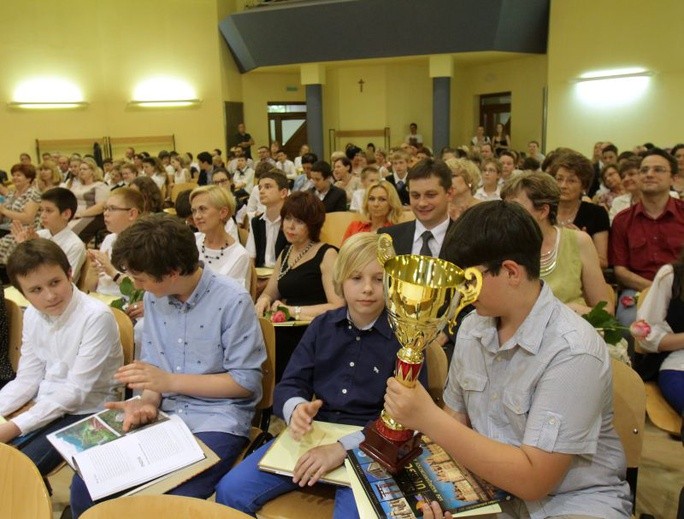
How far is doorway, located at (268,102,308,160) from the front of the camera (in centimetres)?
1684

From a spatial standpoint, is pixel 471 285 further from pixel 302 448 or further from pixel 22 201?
pixel 22 201

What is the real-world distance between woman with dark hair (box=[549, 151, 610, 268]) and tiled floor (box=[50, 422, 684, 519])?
127 centimetres

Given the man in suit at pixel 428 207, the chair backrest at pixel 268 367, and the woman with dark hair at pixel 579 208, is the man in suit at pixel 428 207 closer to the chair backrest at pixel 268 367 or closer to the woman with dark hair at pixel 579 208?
the woman with dark hair at pixel 579 208

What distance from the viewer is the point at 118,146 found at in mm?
15750

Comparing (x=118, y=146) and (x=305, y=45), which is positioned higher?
(x=305, y=45)

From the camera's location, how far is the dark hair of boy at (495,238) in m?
1.41

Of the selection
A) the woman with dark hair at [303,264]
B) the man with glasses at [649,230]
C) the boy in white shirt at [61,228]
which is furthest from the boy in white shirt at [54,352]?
the man with glasses at [649,230]

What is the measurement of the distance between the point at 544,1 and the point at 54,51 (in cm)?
1201

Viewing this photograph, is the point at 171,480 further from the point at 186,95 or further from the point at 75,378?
the point at 186,95

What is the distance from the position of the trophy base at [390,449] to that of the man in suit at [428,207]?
174 cm

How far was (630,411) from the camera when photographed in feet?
6.05

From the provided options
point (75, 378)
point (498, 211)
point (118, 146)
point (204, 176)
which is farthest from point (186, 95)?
point (498, 211)

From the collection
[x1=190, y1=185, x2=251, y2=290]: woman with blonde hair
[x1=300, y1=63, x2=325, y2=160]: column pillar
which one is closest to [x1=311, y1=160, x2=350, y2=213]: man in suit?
[x1=190, y1=185, x2=251, y2=290]: woman with blonde hair

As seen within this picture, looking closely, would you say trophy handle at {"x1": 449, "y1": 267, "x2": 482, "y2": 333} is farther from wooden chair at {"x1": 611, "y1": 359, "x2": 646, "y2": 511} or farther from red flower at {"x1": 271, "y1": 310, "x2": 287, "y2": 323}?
red flower at {"x1": 271, "y1": 310, "x2": 287, "y2": 323}
